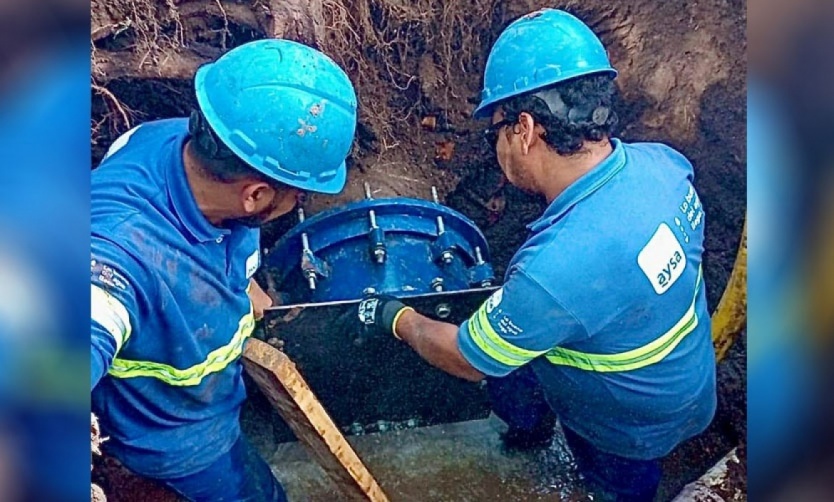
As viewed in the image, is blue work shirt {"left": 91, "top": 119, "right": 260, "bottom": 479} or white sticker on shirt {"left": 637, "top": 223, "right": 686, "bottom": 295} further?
white sticker on shirt {"left": 637, "top": 223, "right": 686, "bottom": 295}

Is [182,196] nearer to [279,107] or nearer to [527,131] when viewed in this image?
[279,107]

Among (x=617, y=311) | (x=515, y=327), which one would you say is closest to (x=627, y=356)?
(x=617, y=311)

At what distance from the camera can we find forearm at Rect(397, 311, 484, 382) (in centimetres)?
261

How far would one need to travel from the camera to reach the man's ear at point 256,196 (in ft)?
8.18

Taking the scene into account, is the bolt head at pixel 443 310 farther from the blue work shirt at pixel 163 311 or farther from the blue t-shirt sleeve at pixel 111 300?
the blue t-shirt sleeve at pixel 111 300

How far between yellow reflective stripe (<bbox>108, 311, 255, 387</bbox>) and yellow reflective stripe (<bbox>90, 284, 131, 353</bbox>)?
76 mm

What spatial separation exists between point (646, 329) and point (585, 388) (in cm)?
25

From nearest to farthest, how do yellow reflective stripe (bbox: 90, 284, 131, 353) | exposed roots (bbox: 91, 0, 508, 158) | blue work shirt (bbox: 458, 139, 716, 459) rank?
1. yellow reflective stripe (bbox: 90, 284, 131, 353)
2. exposed roots (bbox: 91, 0, 508, 158)
3. blue work shirt (bbox: 458, 139, 716, 459)

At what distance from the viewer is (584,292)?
258 cm

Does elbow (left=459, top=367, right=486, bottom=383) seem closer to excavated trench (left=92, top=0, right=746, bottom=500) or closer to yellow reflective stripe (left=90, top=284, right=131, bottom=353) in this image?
excavated trench (left=92, top=0, right=746, bottom=500)

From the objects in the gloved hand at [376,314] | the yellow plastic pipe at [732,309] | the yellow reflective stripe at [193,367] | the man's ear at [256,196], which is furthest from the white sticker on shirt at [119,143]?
the yellow plastic pipe at [732,309]

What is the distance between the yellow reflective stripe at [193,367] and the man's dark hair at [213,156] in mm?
397

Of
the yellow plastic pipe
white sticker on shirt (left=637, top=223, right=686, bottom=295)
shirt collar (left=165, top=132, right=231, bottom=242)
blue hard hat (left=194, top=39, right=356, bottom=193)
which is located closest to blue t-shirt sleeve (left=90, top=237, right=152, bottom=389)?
shirt collar (left=165, top=132, right=231, bottom=242)
